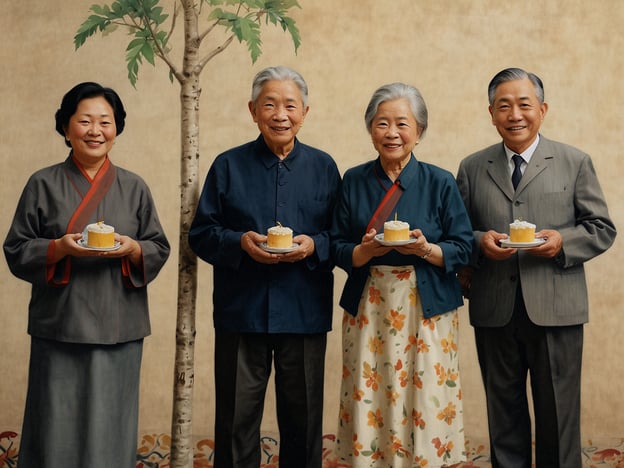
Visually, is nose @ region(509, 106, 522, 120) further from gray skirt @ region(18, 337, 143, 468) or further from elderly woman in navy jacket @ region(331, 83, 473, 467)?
gray skirt @ region(18, 337, 143, 468)

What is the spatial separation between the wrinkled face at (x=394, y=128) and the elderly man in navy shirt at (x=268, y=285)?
1.03ft

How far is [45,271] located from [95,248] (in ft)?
0.83

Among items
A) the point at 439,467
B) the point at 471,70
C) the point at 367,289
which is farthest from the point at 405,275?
the point at 471,70

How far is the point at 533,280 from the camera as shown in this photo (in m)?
3.61

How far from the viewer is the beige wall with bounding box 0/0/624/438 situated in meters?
5.20

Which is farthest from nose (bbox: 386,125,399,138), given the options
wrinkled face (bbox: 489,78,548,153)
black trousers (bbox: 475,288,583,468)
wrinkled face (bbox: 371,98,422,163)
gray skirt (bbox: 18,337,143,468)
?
gray skirt (bbox: 18,337,143,468)

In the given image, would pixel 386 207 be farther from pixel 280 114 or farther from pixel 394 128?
pixel 280 114

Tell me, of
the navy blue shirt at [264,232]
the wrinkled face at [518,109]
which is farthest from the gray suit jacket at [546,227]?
the navy blue shirt at [264,232]

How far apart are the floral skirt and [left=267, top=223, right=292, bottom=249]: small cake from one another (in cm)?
39

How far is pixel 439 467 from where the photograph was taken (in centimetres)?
351

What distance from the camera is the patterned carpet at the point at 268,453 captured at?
16.6 ft

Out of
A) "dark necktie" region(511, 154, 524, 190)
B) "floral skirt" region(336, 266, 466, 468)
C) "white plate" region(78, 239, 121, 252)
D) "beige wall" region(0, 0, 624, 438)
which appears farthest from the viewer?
"beige wall" region(0, 0, 624, 438)

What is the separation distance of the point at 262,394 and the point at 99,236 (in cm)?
94

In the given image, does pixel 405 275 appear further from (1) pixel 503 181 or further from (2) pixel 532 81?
(2) pixel 532 81
